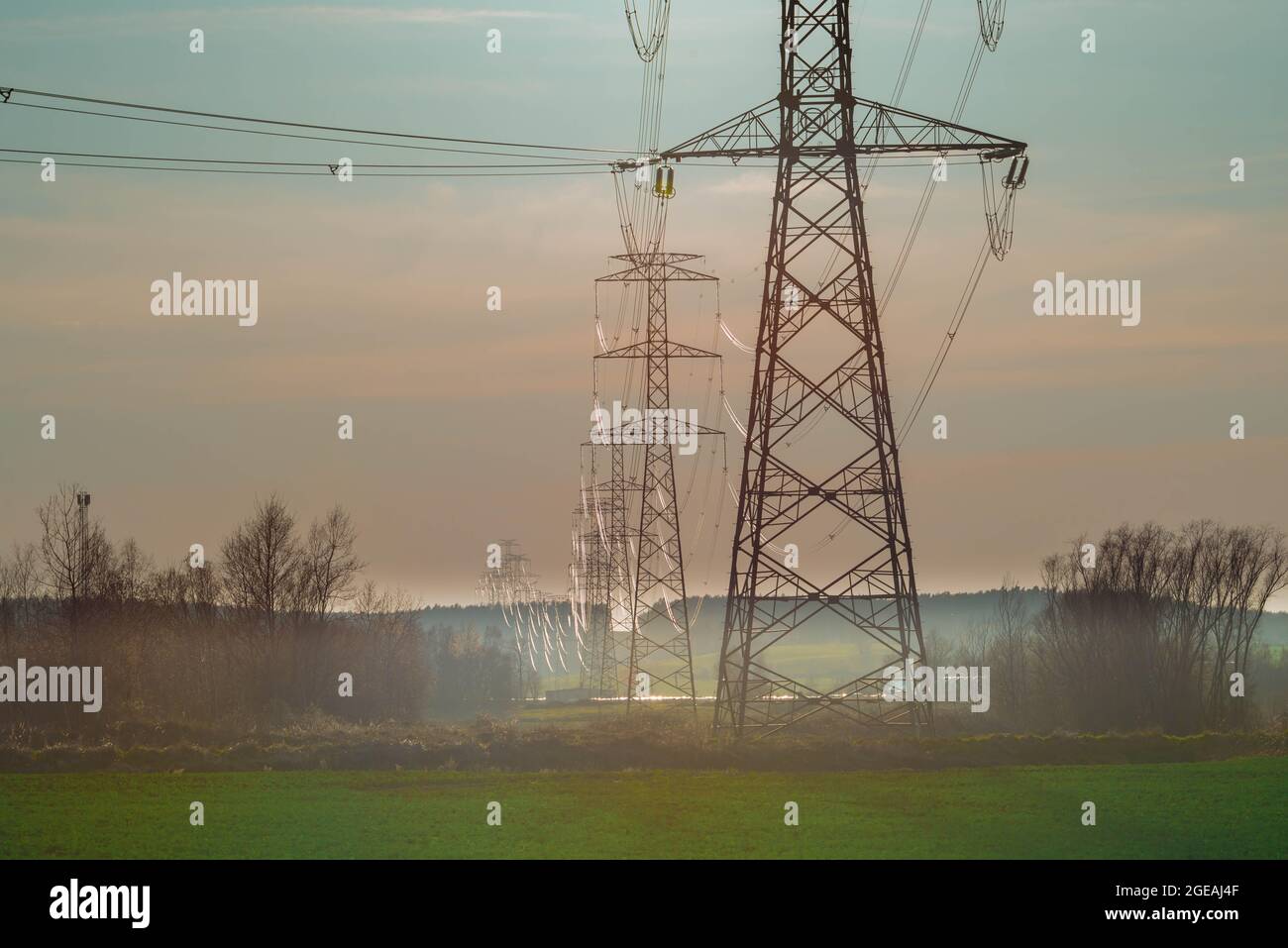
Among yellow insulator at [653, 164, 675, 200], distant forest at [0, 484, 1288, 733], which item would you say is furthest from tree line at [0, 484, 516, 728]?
yellow insulator at [653, 164, 675, 200]

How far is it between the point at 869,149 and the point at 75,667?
5605 centimetres

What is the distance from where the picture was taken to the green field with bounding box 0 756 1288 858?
27.3 meters

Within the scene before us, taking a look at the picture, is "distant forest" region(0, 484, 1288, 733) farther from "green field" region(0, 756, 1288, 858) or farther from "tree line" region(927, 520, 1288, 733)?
"green field" region(0, 756, 1288, 858)

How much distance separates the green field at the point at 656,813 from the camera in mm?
27281

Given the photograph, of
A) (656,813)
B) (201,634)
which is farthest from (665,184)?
(201,634)

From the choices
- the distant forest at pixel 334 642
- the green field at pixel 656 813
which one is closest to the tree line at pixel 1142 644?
the distant forest at pixel 334 642

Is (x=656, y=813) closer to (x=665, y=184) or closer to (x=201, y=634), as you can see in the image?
(x=665, y=184)

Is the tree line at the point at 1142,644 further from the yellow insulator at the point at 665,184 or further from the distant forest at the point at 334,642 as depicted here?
the yellow insulator at the point at 665,184

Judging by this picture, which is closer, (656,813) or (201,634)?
(656,813)

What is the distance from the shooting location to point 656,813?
31.0 meters
